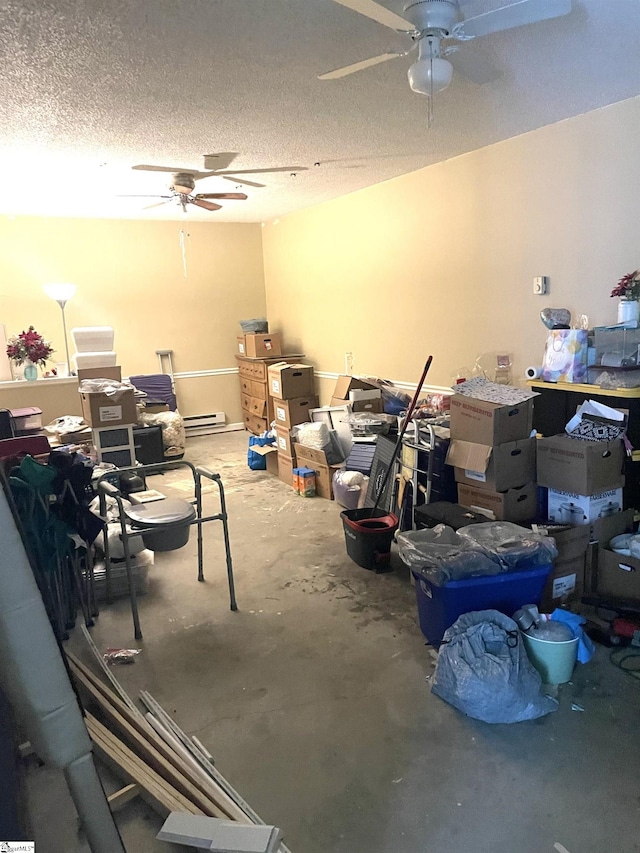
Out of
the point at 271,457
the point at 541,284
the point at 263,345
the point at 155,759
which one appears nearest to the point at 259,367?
the point at 263,345

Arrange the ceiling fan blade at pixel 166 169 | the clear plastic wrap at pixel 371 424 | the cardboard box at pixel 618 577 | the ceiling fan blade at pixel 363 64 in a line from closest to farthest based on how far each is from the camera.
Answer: the ceiling fan blade at pixel 363 64 → the cardboard box at pixel 618 577 → the ceiling fan blade at pixel 166 169 → the clear plastic wrap at pixel 371 424

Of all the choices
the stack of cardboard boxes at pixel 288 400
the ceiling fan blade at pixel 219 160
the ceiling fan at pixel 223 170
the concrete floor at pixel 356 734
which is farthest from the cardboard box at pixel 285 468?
the ceiling fan blade at pixel 219 160

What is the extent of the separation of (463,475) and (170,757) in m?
2.02

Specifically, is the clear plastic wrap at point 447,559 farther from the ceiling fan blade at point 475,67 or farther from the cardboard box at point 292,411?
the cardboard box at point 292,411

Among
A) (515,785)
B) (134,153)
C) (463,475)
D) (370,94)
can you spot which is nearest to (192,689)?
(515,785)

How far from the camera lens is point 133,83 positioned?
2.63m

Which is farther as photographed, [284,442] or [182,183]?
[284,442]

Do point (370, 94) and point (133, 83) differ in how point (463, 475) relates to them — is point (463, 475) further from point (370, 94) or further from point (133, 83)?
Answer: point (133, 83)

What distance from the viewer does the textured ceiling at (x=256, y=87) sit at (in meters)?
2.12

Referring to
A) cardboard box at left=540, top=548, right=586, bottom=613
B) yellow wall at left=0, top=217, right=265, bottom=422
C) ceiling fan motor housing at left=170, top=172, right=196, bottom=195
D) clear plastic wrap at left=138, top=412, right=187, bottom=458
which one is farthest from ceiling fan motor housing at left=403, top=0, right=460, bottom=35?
yellow wall at left=0, top=217, right=265, bottom=422

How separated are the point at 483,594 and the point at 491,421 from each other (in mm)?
958

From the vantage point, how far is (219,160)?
4.01 m

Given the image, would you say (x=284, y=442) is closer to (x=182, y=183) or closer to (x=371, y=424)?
(x=371, y=424)

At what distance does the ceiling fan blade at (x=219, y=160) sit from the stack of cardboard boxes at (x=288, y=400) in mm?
2082
